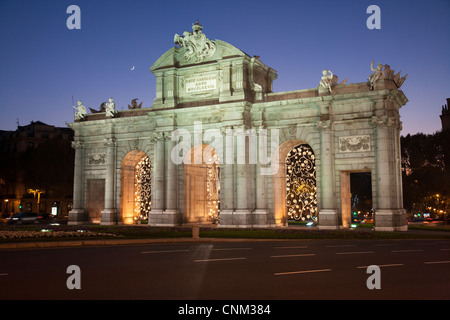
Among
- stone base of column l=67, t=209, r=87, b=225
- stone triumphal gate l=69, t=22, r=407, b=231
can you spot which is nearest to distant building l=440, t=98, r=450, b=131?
stone triumphal gate l=69, t=22, r=407, b=231

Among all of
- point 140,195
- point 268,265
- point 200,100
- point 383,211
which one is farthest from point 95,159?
point 268,265

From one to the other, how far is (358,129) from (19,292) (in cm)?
2855

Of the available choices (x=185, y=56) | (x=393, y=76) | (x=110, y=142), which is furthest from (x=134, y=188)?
(x=393, y=76)

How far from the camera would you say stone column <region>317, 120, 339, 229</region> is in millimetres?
33944

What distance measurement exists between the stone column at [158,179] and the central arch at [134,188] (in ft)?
12.9

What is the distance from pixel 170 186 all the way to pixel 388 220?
57.2 feet

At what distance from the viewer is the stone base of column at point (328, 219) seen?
A: 1329 inches

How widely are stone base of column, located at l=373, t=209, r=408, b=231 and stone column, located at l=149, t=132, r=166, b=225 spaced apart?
17.4 m

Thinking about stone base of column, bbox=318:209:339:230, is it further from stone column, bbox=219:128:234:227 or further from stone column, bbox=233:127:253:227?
stone column, bbox=219:128:234:227

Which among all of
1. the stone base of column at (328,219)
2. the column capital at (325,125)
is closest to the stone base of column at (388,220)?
the stone base of column at (328,219)

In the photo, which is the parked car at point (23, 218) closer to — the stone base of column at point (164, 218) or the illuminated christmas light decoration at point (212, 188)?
the stone base of column at point (164, 218)

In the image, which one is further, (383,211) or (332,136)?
(332,136)

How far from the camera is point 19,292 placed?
32.5ft
